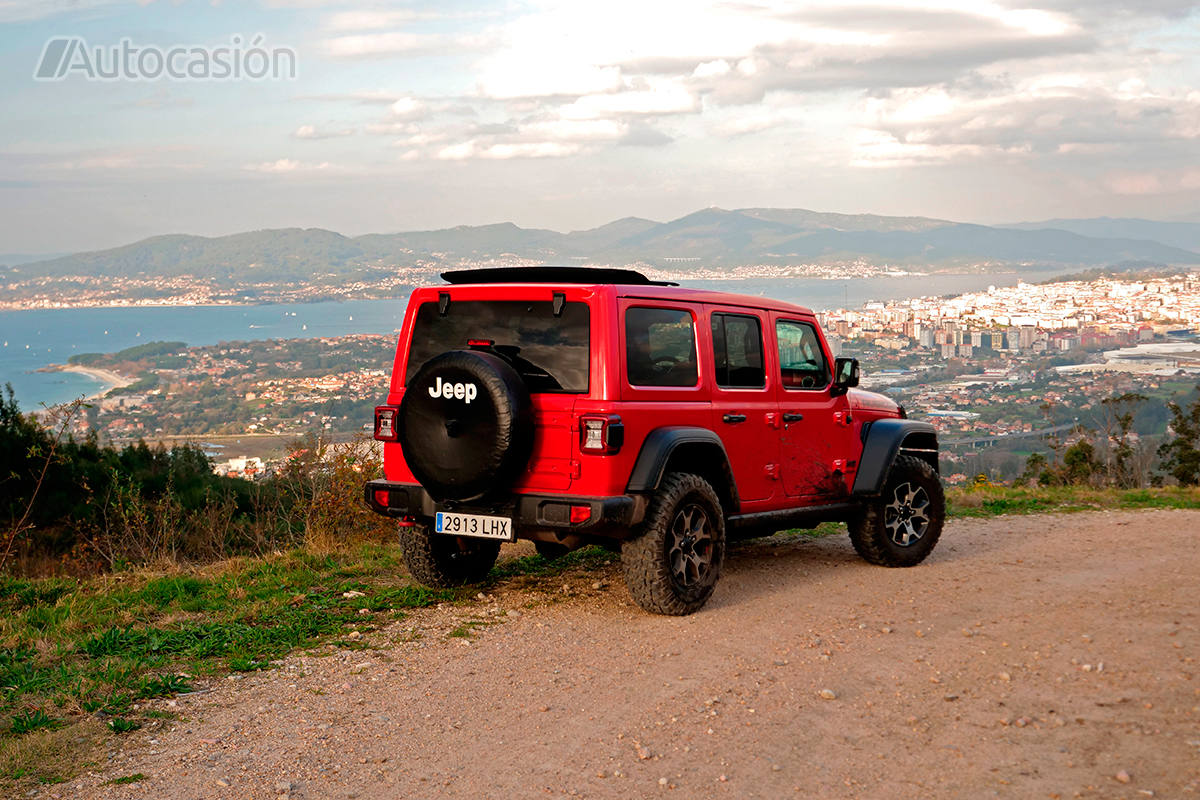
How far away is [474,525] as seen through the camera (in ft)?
21.4

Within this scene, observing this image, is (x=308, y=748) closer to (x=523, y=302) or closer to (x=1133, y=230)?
(x=523, y=302)

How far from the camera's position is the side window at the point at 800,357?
26.0 feet

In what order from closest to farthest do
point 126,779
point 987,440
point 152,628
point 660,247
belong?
1. point 126,779
2. point 152,628
3. point 987,440
4. point 660,247

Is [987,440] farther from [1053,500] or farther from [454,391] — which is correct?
[454,391]

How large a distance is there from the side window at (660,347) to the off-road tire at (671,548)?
2.12 ft

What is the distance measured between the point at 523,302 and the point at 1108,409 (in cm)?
1698

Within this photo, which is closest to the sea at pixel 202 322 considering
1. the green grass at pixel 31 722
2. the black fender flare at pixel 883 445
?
the black fender flare at pixel 883 445

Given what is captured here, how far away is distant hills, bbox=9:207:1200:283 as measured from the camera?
89062mm

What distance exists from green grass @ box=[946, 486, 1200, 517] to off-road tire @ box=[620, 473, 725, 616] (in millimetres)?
5663

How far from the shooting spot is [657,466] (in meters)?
6.41

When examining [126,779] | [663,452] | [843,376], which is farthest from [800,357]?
[126,779]

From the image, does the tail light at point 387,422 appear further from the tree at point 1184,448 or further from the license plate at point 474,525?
the tree at point 1184,448

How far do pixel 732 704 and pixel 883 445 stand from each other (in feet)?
12.8

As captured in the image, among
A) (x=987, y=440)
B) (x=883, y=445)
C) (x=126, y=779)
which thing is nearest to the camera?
(x=126, y=779)
